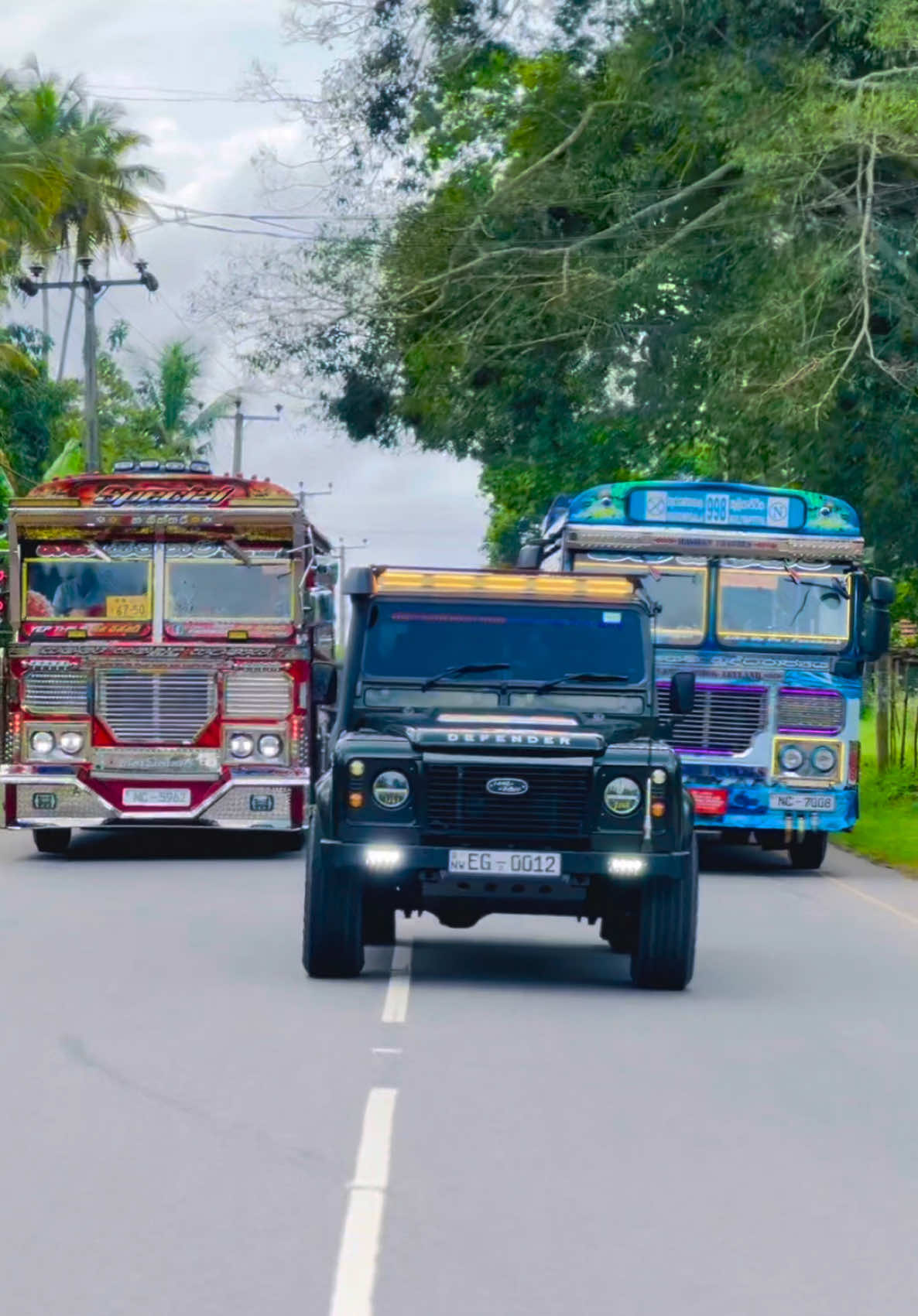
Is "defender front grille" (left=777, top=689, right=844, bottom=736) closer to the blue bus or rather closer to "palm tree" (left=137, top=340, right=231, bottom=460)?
the blue bus

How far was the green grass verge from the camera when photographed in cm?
2541

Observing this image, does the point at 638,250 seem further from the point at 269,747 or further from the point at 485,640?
the point at 485,640

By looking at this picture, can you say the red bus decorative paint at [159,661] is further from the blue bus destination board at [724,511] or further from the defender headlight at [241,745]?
the blue bus destination board at [724,511]

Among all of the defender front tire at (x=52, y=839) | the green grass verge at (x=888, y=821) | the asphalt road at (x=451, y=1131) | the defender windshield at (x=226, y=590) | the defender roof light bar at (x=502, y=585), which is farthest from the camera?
the green grass verge at (x=888, y=821)

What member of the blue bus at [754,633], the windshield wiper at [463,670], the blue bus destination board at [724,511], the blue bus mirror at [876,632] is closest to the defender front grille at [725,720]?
the blue bus at [754,633]

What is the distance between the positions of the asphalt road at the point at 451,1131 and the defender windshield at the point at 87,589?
7.08 metres

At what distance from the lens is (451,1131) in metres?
8.77

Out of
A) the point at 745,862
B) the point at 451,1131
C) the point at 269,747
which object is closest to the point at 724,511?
the point at 745,862

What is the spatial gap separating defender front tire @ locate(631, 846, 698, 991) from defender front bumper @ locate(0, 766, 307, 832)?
9652mm

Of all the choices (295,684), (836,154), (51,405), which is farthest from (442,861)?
(51,405)

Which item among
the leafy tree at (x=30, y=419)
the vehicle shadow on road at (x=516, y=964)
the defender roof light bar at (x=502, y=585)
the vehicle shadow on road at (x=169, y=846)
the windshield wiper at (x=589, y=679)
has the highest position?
the leafy tree at (x=30, y=419)

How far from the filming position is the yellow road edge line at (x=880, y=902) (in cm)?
1844

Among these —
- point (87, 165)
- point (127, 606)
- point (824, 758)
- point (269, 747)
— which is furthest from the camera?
point (87, 165)

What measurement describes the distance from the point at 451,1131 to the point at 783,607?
14.2m
